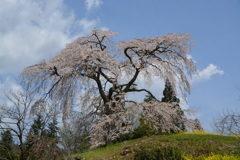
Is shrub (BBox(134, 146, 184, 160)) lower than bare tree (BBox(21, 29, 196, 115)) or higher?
lower

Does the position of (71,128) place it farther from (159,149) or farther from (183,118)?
(159,149)

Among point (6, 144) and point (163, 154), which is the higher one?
point (6, 144)

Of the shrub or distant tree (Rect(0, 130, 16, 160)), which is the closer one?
the shrub

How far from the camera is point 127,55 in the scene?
14961 mm

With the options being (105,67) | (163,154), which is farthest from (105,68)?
(163,154)

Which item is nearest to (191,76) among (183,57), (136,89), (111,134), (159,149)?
(183,57)

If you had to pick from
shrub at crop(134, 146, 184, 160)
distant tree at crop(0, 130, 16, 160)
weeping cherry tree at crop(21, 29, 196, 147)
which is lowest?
shrub at crop(134, 146, 184, 160)

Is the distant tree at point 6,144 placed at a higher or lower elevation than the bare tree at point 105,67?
lower

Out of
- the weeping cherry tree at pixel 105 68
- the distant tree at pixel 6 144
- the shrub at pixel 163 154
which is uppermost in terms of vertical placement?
the weeping cherry tree at pixel 105 68

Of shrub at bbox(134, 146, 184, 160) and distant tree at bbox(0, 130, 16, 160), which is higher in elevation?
distant tree at bbox(0, 130, 16, 160)

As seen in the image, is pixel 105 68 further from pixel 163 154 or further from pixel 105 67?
pixel 163 154

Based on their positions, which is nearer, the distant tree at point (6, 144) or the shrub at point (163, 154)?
the shrub at point (163, 154)

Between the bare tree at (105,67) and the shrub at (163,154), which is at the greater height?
the bare tree at (105,67)

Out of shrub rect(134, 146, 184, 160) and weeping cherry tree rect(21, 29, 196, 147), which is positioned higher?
weeping cherry tree rect(21, 29, 196, 147)
